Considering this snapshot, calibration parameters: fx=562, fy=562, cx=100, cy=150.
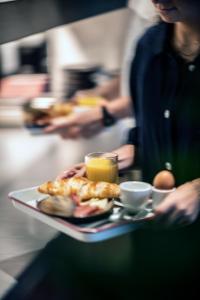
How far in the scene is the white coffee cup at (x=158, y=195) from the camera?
68 cm

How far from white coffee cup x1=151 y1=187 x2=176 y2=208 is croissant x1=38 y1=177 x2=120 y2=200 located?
0.05 meters

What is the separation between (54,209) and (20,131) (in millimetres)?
891

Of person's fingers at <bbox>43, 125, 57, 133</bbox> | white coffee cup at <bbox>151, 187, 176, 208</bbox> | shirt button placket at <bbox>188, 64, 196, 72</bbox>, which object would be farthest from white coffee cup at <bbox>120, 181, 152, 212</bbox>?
person's fingers at <bbox>43, 125, 57, 133</bbox>

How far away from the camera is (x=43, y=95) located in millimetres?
1698

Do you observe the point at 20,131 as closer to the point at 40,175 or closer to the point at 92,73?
A: the point at 92,73

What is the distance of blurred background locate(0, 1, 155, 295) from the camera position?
2.61ft

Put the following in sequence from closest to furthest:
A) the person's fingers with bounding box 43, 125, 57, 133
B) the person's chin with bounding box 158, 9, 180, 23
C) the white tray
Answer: the white tray < the person's chin with bounding box 158, 9, 180, 23 < the person's fingers with bounding box 43, 125, 57, 133

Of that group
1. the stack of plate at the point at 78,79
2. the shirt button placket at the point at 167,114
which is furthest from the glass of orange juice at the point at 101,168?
the stack of plate at the point at 78,79

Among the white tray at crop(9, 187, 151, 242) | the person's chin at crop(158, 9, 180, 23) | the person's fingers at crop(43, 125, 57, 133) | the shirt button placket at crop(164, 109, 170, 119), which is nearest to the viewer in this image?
the white tray at crop(9, 187, 151, 242)

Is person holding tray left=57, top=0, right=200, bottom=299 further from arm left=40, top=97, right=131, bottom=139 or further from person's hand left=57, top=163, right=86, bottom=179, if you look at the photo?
arm left=40, top=97, right=131, bottom=139

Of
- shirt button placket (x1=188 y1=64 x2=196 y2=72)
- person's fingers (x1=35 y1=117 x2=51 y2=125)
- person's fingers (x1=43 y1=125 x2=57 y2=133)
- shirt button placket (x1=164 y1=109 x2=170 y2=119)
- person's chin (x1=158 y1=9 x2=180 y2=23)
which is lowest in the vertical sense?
person's fingers (x1=43 y1=125 x2=57 y2=133)

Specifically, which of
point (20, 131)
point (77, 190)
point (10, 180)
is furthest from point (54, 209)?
point (20, 131)

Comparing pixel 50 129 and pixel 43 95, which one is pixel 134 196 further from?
pixel 43 95

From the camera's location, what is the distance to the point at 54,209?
2.17 feet
